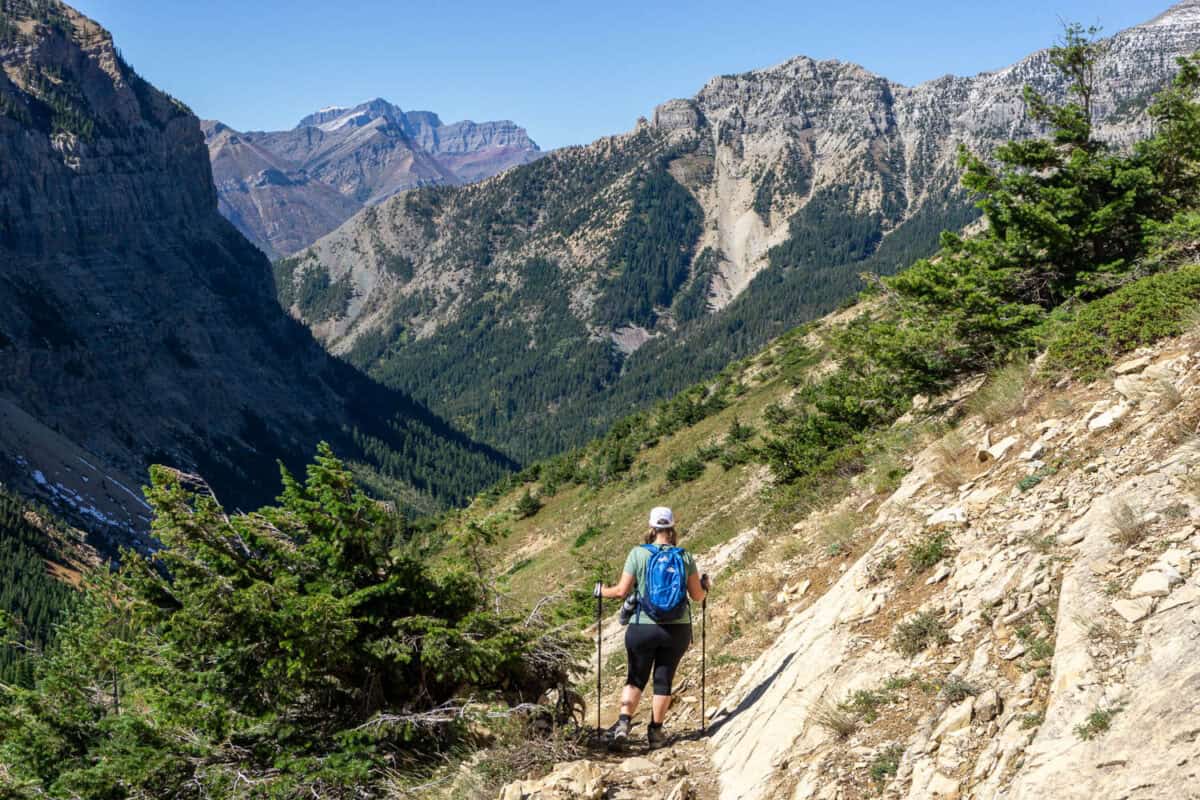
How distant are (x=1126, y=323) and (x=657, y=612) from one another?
25.2 feet

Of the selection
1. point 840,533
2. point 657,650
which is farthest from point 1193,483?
point 840,533

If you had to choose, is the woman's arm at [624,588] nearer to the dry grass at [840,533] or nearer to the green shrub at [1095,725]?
the dry grass at [840,533]

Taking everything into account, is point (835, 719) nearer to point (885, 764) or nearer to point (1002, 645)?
point (885, 764)

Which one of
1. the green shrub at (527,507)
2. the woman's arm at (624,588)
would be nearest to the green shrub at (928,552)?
the woman's arm at (624,588)

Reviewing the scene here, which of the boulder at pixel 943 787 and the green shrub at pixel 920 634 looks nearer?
the boulder at pixel 943 787

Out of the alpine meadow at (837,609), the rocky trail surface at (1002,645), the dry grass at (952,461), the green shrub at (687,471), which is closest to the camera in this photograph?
the rocky trail surface at (1002,645)

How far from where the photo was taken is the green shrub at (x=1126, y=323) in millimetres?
10570

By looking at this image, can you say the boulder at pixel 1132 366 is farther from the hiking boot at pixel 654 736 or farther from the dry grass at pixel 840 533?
the hiking boot at pixel 654 736

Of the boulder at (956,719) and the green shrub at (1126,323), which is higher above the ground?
the green shrub at (1126,323)

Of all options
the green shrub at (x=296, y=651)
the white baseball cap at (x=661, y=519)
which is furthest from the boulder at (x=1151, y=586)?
the green shrub at (x=296, y=651)

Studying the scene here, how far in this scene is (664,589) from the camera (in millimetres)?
8367

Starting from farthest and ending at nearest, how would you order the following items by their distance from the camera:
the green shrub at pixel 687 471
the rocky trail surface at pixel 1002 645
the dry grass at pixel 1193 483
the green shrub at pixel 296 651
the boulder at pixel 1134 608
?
→ the green shrub at pixel 687 471, the green shrub at pixel 296 651, the dry grass at pixel 1193 483, the boulder at pixel 1134 608, the rocky trail surface at pixel 1002 645

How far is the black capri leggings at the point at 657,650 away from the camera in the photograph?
27.8 feet

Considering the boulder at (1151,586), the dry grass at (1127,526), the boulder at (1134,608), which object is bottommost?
the boulder at (1134,608)
